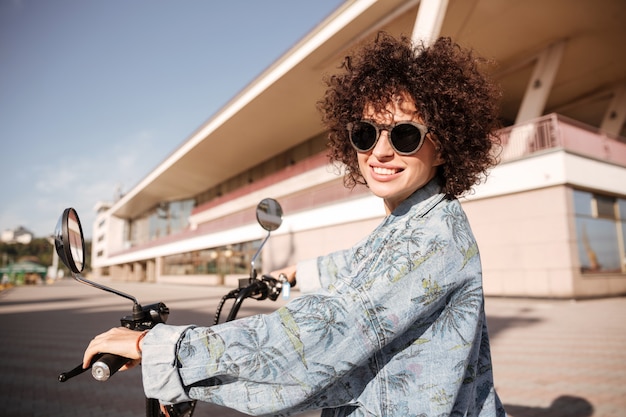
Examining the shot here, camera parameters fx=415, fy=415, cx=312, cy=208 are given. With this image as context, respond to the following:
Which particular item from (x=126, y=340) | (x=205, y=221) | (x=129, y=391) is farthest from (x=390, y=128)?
(x=205, y=221)

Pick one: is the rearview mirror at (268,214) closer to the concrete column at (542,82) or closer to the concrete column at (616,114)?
the concrete column at (542,82)

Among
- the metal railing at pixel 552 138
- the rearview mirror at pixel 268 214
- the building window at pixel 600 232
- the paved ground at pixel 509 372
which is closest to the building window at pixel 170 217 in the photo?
the metal railing at pixel 552 138

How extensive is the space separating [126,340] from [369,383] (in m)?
0.56

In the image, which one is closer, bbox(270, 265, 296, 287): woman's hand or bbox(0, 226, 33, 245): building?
bbox(270, 265, 296, 287): woman's hand

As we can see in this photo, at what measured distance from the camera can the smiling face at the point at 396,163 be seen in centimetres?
122

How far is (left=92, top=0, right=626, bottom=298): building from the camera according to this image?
12.2 meters

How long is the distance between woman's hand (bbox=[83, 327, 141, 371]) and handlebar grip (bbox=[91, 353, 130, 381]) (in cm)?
2

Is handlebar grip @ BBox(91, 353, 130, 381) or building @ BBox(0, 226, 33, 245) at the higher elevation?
building @ BBox(0, 226, 33, 245)

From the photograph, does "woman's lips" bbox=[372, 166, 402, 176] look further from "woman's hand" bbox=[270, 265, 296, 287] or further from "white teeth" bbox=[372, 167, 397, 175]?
"woman's hand" bbox=[270, 265, 296, 287]

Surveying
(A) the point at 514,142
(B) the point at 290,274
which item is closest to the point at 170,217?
(A) the point at 514,142

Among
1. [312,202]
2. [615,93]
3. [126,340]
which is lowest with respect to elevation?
[126,340]

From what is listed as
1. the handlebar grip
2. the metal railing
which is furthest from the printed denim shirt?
the metal railing

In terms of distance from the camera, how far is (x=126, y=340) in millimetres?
932

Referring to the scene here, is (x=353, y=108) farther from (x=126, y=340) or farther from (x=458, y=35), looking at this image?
(x=458, y=35)
